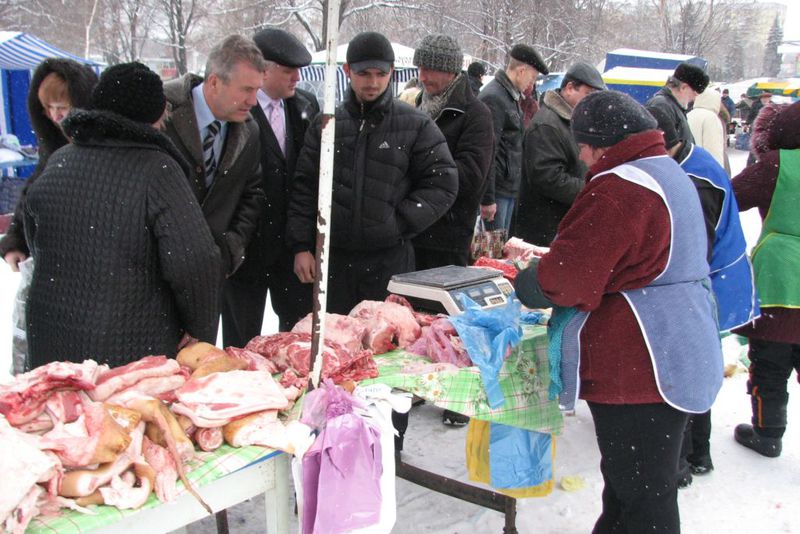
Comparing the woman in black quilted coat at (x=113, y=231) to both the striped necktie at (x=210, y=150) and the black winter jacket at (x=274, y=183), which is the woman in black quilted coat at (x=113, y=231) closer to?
the striped necktie at (x=210, y=150)

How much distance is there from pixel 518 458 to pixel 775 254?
198 cm

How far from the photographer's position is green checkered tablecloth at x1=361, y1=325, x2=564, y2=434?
2328 mm

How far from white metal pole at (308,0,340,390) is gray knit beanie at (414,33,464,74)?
2140 mm

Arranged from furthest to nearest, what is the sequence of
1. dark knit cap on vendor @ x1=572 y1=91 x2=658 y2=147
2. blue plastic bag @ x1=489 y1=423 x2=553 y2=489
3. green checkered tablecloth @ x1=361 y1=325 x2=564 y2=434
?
blue plastic bag @ x1=489 y1=423 x2=553 y2=489 → green checkered tablecloth @ x1=361 y1=325 x2=564 y2=434 → dark knit cap on vendor @ x1=572 y1=91 x2=658 y2=147

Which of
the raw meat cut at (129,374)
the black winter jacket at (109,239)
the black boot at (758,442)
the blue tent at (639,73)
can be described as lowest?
the black boot at (758,442)

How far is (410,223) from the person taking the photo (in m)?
3.50

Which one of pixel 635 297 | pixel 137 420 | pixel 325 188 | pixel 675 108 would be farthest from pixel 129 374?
pixel 675 108

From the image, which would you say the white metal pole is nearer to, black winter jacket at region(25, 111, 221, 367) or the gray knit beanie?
black winter jacket at region(25, 111, 221, 367)

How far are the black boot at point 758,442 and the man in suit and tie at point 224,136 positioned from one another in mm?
3224

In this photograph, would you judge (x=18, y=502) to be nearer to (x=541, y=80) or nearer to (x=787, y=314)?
(x=787, y=314)

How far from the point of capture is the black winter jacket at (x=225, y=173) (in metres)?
2.96

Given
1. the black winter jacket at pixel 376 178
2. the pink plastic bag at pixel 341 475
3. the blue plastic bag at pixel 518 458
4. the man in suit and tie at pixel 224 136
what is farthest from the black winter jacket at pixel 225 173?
the blue plastic bag at pixel 518 458

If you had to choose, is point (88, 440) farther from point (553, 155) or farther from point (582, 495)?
point (553, 155)

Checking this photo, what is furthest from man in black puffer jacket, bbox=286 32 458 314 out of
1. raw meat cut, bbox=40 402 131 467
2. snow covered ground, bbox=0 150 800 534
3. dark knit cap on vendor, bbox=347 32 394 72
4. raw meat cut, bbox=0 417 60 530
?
raw meat cut, bbox=0 417 60 530
